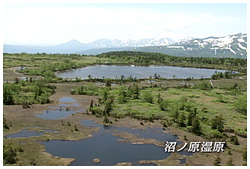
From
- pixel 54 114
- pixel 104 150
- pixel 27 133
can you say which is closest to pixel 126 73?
pixel 54 114

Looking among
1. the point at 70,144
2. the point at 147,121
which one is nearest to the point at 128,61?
the point at 147,121

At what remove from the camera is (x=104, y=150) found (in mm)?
27078

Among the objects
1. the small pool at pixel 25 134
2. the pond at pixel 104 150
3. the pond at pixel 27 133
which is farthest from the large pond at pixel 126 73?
the pond at pixel 104 150

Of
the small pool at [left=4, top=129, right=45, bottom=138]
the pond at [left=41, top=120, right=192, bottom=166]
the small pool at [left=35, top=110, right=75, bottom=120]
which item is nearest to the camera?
the pond at [left=41, top=120, right=192, bottom=166]

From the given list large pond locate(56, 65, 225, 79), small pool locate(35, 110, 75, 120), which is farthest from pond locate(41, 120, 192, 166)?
large pond locate(56, 65, 225, 79)

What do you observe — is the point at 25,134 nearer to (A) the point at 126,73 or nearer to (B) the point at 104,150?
(B) the point at 104,150

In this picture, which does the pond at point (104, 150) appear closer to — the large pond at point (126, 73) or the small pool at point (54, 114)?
the small pool at point (54, 114)

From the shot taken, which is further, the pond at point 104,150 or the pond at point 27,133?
the pond at point 27,133

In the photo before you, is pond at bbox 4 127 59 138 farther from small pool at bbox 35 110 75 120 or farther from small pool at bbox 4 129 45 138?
small pool at bbox 35 110 75 120

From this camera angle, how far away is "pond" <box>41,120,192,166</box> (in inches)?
984

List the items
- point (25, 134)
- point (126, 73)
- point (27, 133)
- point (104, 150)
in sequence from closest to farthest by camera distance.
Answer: point (104, 150)
point (25, 134)
point (27, 133)
point (126, 73)

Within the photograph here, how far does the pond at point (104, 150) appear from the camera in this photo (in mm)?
25000

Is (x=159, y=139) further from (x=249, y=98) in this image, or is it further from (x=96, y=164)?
(x=249, y=98)

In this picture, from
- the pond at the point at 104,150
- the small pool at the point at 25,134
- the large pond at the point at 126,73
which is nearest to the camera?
the pond at the point at 104,150
